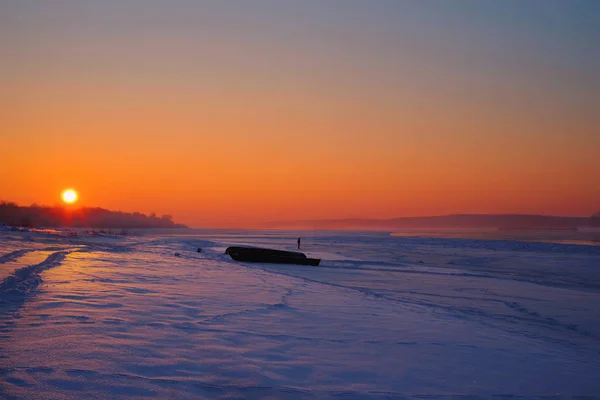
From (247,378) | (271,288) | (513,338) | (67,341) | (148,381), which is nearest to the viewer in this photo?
(148,381)

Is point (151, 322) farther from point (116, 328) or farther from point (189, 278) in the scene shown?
point (189, 278)

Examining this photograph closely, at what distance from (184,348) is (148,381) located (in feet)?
3.38

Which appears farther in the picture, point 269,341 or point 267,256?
point 267,256

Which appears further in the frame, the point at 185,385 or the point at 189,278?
the point at 189,278

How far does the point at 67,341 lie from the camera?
4.86 meters

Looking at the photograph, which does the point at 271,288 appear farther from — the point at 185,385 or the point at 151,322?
the point at 185,385

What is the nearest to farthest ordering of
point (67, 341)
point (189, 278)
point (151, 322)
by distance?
point (67, 341), point (151, 322), point (189, 278)

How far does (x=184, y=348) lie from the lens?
Answer: 5.00 meters

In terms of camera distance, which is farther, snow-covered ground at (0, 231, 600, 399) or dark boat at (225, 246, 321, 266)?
dark boat at (225, 246, 321, 266)

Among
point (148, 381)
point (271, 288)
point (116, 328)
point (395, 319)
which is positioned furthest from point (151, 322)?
point (271, 288)

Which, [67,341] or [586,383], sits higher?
[67,341]

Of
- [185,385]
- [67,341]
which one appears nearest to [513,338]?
[185,385]

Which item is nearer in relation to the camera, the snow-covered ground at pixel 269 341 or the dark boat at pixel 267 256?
the snow-covered ground at pixel 269 341

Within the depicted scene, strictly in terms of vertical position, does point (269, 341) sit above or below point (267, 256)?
above
